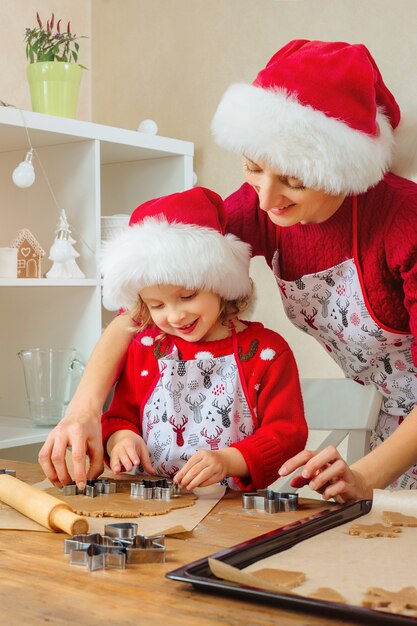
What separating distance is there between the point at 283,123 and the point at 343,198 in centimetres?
21

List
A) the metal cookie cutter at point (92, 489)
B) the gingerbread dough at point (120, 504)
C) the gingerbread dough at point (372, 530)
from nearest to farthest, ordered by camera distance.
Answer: the gingerbread dough at point (372, 530) < the gingerbread dough at point (120, 504) < the metal cookie cutter at point (92, 489)

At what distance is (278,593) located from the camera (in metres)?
0.77

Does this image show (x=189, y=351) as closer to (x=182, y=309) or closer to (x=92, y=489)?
(x=182, y=309)

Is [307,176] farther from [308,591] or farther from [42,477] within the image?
[308,591]

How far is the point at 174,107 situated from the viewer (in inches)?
125

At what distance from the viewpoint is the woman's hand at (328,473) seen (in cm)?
117

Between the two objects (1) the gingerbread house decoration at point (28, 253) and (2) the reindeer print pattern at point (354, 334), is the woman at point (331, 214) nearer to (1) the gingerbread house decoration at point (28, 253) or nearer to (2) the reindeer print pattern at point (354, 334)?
(2) the reindeer print pattern at point (354, 334)

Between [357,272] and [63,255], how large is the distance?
3.86 feet

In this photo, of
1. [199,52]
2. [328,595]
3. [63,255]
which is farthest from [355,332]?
[199,52]

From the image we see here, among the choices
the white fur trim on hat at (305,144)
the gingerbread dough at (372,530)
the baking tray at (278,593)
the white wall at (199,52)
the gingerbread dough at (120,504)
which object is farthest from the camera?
the white wall at (199,52)

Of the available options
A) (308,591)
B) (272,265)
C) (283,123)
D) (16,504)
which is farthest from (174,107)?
(308,591)

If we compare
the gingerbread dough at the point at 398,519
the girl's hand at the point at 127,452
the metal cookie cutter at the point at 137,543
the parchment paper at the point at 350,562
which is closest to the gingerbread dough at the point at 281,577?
the parchment paper at the point at 350,562

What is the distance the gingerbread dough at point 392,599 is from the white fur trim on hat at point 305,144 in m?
0.71

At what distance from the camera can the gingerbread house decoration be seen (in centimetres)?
254
